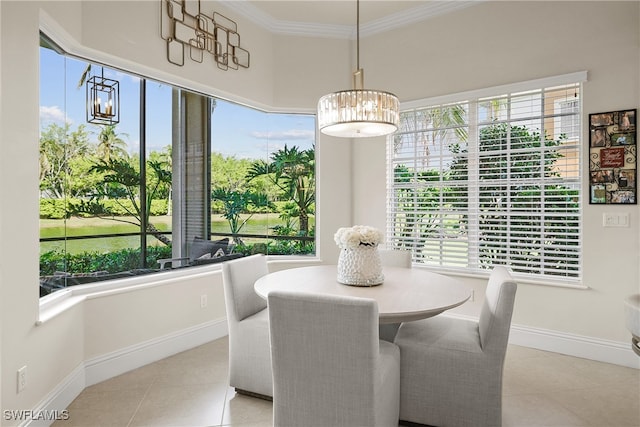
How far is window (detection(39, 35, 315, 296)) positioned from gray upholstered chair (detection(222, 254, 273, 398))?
1089mm

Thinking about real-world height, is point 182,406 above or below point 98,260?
below

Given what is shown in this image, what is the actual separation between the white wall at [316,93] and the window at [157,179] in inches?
7.2

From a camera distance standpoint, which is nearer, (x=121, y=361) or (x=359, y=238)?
(x=359, y=238)

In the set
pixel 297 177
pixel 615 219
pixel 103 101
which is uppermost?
pixel 103 101

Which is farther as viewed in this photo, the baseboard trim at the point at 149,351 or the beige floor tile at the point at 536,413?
the baseboard trim at the point at 149,351

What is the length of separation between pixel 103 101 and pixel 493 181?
11.0ft

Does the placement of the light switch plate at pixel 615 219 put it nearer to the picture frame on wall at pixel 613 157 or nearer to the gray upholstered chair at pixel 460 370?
the picture frame on wall at pixel 613 157

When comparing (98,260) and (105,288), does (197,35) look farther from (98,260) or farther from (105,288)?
(105,288)

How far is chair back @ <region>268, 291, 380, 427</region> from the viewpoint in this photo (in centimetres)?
158

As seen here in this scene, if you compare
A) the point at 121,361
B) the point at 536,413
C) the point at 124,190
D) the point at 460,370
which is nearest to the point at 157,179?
the point at 124,190

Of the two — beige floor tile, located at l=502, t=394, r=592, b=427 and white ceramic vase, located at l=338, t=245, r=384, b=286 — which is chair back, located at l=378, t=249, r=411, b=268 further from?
beige floor tile, located at l=502, t=394, r=592, b=427

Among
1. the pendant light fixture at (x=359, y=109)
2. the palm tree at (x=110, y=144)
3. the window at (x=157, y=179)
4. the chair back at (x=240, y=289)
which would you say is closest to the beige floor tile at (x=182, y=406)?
the chair back at (x=240, y=289)

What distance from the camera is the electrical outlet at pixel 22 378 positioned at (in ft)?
6.51

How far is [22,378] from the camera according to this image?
2.00 m
